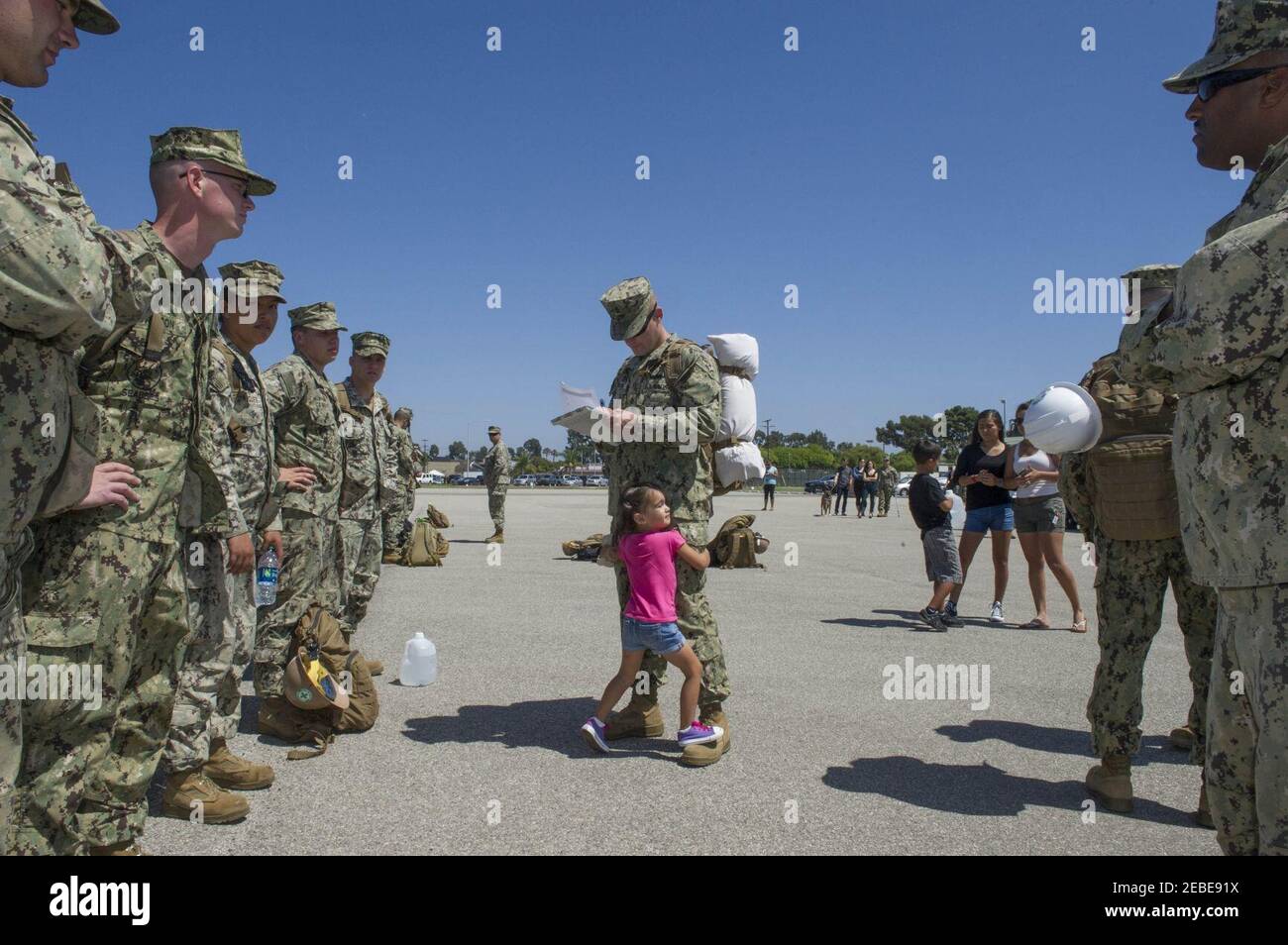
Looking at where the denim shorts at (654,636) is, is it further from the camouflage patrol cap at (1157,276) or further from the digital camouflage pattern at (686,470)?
the camouflage patrol cap at (1157,276)

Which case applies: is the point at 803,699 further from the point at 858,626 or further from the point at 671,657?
the point at 858,626

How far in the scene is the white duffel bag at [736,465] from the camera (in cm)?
489

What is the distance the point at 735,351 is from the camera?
493 centimetres

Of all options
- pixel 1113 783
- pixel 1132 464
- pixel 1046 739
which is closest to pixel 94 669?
pixel 1113 783

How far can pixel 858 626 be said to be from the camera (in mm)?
8477

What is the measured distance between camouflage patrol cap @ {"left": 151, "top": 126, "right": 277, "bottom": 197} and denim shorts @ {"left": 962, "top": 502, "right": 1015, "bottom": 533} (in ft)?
25.0

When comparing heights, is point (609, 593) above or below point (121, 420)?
below

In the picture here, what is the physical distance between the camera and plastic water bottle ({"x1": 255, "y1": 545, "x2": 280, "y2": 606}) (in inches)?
191

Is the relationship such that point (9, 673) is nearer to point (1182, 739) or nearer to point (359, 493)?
point (359, 493)

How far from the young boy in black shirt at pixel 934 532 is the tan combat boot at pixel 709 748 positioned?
4285mm

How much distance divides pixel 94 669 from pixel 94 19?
1.86m

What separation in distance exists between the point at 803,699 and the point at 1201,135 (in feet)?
13.3

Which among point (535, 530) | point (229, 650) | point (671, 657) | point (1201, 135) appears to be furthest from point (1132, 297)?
point (535, 530)

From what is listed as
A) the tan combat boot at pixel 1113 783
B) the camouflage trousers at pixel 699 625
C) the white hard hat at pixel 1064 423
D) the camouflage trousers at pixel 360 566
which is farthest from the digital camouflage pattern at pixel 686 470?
the camouflage trousers at pixel 360 566
